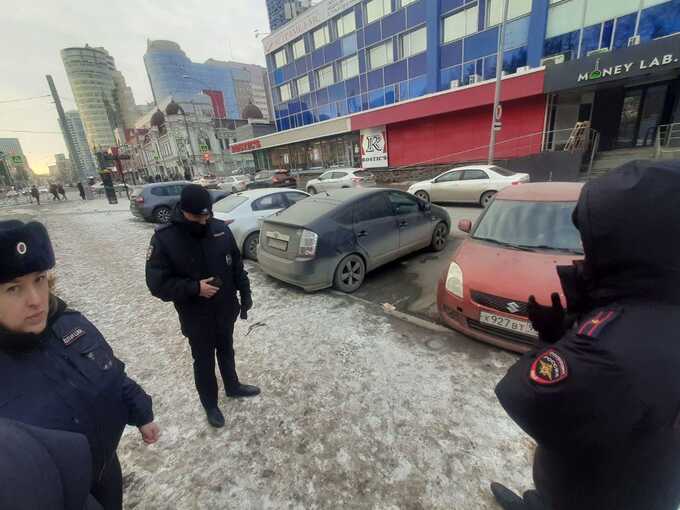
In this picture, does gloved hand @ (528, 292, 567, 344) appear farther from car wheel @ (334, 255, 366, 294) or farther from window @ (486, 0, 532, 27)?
window @ (486, 0, 532, 27)

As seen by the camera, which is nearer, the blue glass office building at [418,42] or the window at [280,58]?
the blue glass office building at [418,42]

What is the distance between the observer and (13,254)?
3.46ft

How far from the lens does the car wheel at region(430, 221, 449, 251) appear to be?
6.03 meters

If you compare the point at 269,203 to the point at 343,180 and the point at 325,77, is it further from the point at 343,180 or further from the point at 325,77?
the point at 325,77

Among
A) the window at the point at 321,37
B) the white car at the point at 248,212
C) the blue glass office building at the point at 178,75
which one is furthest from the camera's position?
the blue glass office building at the point at 178,75

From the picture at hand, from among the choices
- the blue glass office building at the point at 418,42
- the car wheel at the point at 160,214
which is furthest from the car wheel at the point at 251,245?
the blue glass office building at the point at 418,42

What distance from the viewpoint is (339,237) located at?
4.44 meters

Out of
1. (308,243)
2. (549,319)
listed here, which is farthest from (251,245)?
(549,319)

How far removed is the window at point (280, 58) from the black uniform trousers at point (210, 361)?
32569 mm

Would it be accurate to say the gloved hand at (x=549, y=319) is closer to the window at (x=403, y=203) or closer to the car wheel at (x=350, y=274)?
the car wheel at (x=350, y=274)

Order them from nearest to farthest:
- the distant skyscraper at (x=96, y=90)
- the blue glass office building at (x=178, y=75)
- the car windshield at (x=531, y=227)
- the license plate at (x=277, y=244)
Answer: the car windshield at (x=531, y=227)
the license plate at (x=277, y=244)
the distant skyscraper at (x=96, y=90)
the blue glass office building at (x=178, y=75)

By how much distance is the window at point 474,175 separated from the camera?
1014 cm

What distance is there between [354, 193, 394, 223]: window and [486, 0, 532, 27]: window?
1706cm

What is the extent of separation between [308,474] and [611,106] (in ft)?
64.7
